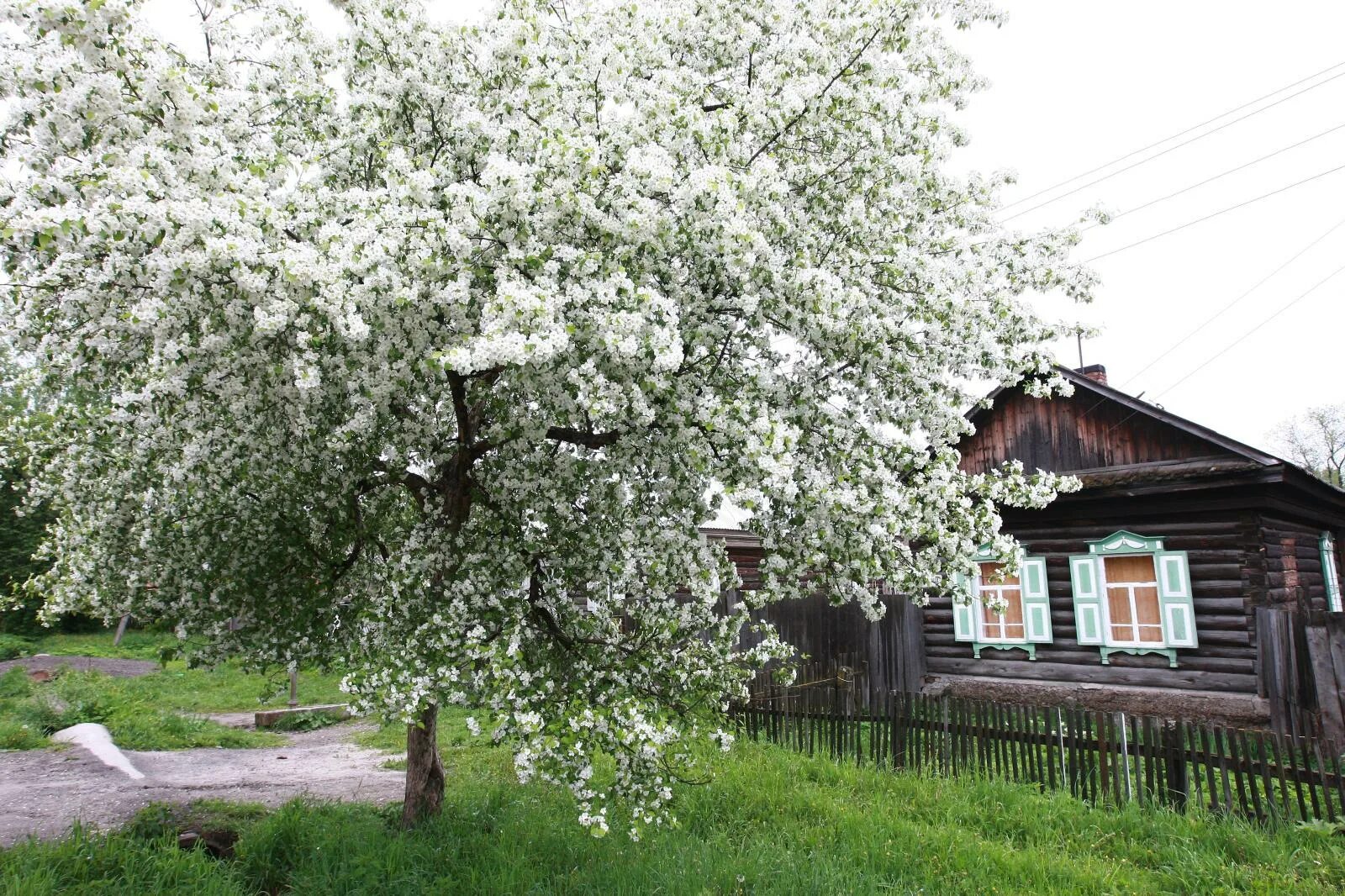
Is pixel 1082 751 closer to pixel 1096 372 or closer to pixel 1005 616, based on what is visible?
pixel 1005 616

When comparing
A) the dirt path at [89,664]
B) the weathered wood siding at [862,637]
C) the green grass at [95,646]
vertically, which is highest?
the weathered wood siding at [862,637]

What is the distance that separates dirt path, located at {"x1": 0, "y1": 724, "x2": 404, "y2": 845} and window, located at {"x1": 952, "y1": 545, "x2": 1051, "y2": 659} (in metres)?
10.6

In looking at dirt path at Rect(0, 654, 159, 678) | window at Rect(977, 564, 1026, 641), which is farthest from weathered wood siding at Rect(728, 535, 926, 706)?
dirt path at Rect(0, 654, 159, 678)

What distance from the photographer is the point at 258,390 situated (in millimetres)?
5555

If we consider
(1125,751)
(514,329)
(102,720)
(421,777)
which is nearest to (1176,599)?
(1125,751)

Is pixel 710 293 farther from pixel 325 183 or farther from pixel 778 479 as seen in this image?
pixel 325 183

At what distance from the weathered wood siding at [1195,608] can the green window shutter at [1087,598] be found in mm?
175

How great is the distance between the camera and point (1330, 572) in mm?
16516

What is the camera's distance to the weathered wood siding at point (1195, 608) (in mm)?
13406

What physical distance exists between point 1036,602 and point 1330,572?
6481 millimetres

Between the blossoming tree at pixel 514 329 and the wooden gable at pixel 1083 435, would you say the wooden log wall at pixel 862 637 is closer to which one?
the wooden gable at pixel 1083 435

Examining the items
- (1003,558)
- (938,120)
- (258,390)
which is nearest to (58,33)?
(258,390)

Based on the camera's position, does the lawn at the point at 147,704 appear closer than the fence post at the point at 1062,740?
No

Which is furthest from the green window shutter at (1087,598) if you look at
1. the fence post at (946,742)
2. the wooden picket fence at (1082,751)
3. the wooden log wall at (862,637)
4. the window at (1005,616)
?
the fence post at (946,742)
